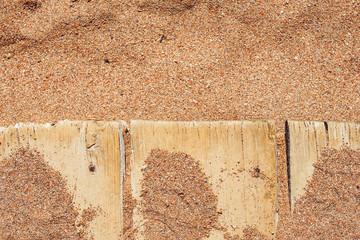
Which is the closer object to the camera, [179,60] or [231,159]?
[231,159]

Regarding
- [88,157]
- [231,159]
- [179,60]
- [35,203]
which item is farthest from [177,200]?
[179,60]

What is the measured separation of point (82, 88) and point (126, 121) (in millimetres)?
458

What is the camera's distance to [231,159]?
1.97m

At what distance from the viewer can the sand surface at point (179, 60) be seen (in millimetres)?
2256

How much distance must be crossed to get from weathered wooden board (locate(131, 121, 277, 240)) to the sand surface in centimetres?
27

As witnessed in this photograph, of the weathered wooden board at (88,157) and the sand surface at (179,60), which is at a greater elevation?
the sand surface at (179,60)

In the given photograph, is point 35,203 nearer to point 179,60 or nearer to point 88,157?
point 88,157

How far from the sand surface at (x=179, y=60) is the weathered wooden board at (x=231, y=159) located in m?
0.27

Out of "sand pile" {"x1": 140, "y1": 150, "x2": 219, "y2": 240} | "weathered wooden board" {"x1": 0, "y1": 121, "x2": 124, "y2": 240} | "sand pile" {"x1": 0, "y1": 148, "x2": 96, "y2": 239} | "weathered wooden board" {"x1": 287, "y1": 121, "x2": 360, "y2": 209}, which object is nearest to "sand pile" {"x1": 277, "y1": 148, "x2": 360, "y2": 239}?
"weathered wooden board" {"x1": 287, "y1": 121, "x2": 360, "y2": 209}

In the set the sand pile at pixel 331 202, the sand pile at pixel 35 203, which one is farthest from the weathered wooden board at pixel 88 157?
the sand pile at pixel 331 202

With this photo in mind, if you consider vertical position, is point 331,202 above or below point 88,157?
below

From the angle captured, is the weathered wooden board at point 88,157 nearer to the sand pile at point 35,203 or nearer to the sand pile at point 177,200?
the sand pile at point 35,203

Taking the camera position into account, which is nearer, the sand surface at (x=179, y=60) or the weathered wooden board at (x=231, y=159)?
the weathered wooden board at (x=231, y=159)

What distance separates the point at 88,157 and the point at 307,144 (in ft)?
5.18
